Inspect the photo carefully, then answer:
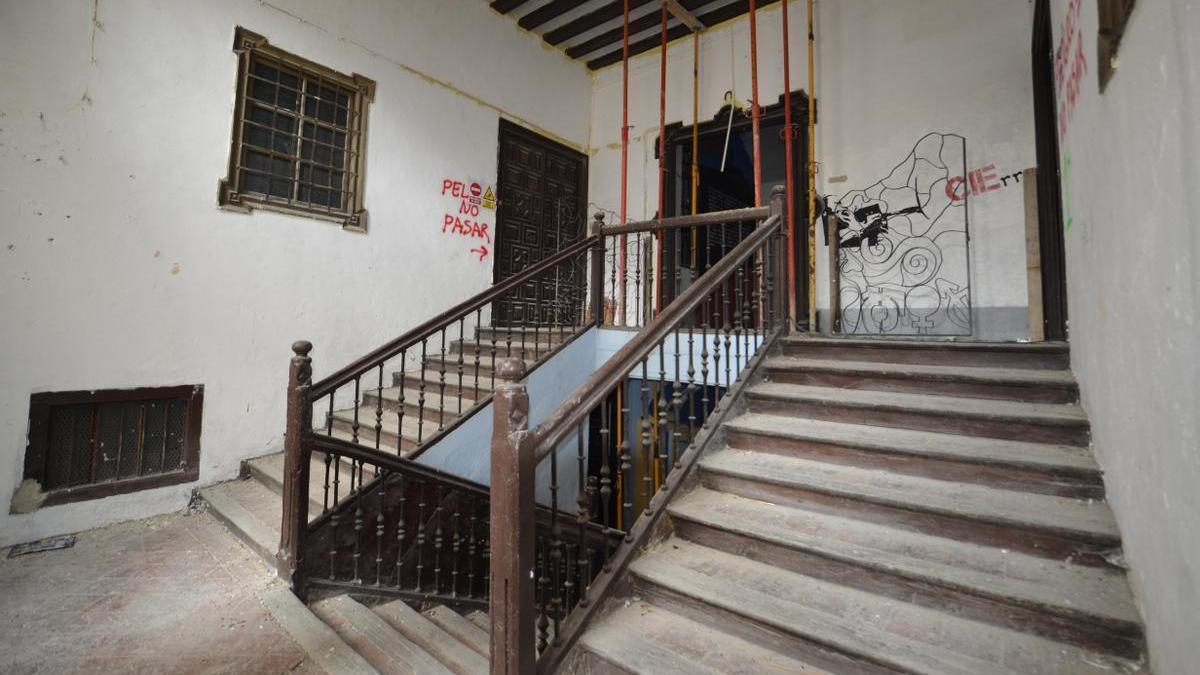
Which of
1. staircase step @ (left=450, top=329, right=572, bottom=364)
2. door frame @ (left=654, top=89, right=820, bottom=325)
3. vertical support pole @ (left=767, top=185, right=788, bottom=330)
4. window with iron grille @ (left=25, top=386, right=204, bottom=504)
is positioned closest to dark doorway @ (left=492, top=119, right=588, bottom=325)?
staircase step @ (left=450, top=329, right=572, bottom=364)

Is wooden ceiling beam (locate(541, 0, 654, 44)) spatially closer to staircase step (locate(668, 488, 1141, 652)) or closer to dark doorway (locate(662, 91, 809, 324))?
dark doorway (locate(662, 91, 809, 324))

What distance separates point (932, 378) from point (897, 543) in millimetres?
1109

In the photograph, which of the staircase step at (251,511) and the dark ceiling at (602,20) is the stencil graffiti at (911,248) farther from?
the staircase step at (251,511)

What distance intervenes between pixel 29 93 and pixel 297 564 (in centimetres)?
326

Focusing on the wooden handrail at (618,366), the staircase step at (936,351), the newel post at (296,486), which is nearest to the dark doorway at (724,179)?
the staircase step at (936,351)

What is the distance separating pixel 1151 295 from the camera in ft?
3.90

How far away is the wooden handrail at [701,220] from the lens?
136 inches

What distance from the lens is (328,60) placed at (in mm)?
4430

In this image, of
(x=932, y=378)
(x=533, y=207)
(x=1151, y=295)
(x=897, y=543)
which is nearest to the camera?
(x=1151, y=295)

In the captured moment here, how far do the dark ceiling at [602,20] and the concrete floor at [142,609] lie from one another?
5.85 m

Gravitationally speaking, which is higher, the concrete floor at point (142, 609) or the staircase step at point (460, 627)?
the concrete floor at point (142, 609)

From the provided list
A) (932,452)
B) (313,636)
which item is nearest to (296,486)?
(313,636)

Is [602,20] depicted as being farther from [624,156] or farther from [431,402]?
[431,402]

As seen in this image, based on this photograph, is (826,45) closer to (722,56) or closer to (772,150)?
(722,56)
